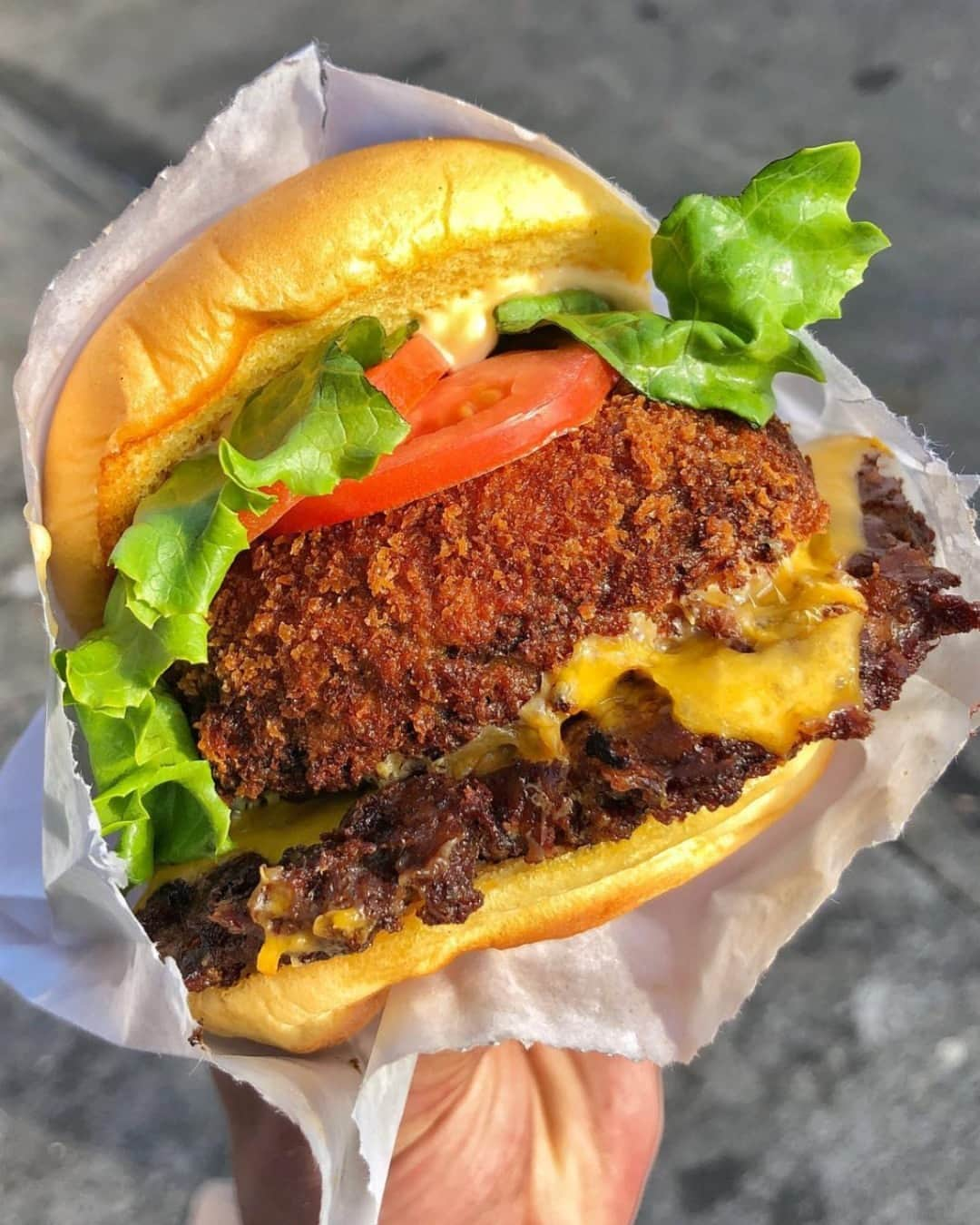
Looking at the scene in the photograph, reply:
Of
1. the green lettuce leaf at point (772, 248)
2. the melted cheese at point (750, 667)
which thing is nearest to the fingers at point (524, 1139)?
the melted cheese at point (750, 667)

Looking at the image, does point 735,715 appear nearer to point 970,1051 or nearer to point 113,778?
point 113,778

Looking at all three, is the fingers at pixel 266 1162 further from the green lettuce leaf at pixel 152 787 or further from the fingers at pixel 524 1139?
the green lettuce leaf at pixel 152 787

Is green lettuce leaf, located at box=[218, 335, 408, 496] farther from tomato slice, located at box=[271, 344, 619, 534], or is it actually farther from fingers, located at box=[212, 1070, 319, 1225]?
fingers, located at box=[212, 1070, 319, 1225]

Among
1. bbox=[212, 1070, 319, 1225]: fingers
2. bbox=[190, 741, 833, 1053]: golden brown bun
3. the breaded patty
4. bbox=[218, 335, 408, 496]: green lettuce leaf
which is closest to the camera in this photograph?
bbox=[218, 335, 408, 496]: green lettuce leaf

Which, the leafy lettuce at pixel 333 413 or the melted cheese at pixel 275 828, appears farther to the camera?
the melted cheese at pixel 275 828

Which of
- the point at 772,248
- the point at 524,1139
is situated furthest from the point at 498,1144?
the point at 772,248

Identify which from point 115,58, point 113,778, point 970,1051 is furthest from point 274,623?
point 115,58

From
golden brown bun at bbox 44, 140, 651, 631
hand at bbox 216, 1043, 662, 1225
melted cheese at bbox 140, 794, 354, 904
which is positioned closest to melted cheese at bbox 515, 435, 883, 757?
melted cheese at bbox 140, 794, 354, 904
